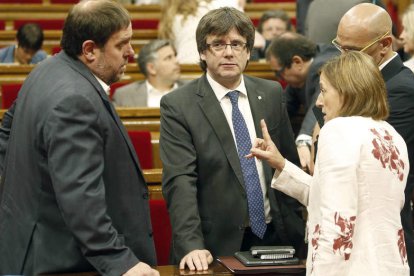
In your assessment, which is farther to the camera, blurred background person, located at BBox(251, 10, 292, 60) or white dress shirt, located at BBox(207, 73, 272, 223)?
blurred background person, located at BBox(251, 10, 292, 60)

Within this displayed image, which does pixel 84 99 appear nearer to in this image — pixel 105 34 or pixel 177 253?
pixel 105 34

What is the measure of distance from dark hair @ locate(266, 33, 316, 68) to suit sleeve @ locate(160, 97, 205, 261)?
130 cm

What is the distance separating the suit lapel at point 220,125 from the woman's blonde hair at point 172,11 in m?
2.21

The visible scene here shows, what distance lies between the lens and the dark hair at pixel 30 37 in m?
4.79

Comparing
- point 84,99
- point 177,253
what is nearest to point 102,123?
point 84,99

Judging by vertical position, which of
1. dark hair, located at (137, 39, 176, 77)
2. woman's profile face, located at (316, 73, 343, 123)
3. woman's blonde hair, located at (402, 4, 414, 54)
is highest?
woman's profile face, located at (316, 73, 343, 123)

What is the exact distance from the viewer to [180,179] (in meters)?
2.25

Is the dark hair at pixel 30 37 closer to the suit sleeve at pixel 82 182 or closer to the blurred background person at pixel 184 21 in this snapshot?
the blurred background person at pixel 184 21

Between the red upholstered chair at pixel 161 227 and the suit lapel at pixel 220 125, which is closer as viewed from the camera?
the suit lapel at pixel 220 125

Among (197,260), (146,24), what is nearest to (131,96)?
(146,24)

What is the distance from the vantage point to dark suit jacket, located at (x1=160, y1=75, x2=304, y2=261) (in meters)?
2.27

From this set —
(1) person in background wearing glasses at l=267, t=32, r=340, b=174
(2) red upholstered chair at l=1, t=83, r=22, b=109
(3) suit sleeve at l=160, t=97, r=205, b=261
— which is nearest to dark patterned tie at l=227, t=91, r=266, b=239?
(3) suit sleeve at l=160, t=97, r=205, b=261

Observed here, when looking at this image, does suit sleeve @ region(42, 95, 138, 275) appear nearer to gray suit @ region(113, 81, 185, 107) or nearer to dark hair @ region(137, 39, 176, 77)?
gray suit @ region(113, 81, 185, 107)

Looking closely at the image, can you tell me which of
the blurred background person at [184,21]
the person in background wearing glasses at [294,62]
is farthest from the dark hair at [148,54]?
the person in background wearing glasses at [294,62]
